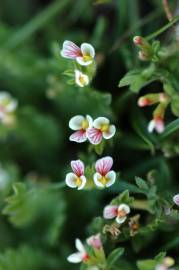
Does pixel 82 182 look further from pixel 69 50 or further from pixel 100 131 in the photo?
pixel 69 50

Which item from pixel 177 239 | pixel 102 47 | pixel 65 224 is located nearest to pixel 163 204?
pixel 177 239

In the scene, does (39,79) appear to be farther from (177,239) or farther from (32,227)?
(177,239)

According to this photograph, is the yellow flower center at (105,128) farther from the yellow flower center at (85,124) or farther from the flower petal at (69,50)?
the flower petal at (69,50)

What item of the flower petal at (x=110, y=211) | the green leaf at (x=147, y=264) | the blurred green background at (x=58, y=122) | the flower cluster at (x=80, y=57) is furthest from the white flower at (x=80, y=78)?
the green leaf at (x=147, y=264)

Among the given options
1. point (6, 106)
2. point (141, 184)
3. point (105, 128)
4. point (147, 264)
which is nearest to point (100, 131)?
point (105, 128)

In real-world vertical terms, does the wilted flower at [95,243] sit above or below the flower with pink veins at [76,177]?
below

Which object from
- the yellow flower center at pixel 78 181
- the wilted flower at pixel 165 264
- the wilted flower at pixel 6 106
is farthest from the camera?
the wilted flower at pixel 6 106

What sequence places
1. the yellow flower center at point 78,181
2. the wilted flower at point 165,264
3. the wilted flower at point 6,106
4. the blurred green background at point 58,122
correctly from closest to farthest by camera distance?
1. the wilted flower at point 165,264
2. the yellow flower center at point 78,181
3. the blurred green background at point 58,122
4. the wilted flower at point 6,106
